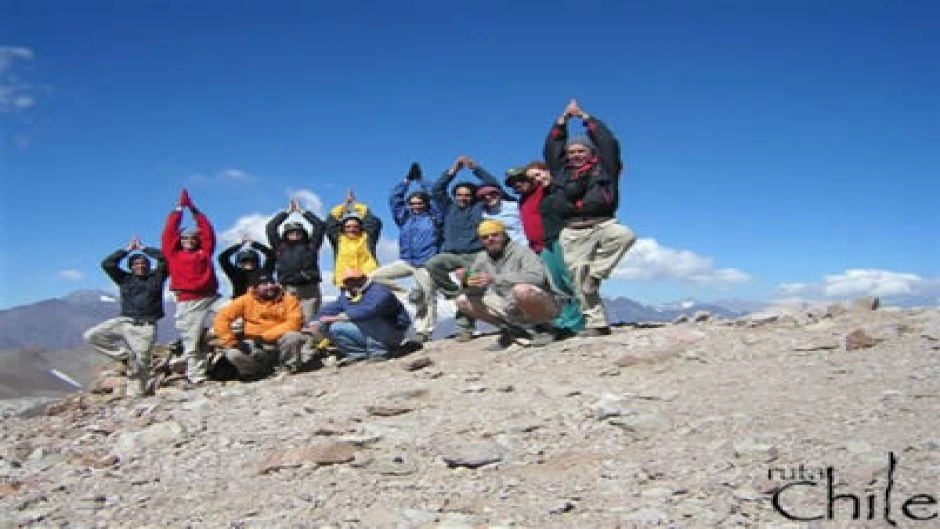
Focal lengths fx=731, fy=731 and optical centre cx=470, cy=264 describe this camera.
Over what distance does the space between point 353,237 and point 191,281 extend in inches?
90.3

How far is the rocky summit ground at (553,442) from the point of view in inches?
165

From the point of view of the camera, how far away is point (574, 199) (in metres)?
8.54

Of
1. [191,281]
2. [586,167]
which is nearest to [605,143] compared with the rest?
[586,167]

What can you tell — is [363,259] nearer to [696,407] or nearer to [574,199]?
[574,199]

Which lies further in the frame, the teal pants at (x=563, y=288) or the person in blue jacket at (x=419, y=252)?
the person in blue jacket at (x=419, y=252)

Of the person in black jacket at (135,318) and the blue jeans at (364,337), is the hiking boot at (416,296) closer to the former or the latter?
the blue jeans at (364,337)

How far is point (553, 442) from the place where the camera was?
549 centimetres

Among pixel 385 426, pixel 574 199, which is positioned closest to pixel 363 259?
pixel 574 199

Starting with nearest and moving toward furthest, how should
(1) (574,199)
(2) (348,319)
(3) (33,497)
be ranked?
1. (3) (33,497)
2. (1) (574,199)
3. (2) (348,319)

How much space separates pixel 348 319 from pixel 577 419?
4.41 m

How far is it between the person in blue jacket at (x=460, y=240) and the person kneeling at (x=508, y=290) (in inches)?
23.3

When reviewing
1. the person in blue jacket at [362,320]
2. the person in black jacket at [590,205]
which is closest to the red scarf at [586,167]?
the person in black jacket at [590,205]

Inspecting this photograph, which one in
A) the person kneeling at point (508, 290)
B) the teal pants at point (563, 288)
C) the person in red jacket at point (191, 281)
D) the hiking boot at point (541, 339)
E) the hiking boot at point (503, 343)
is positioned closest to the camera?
the person kneeling at point (508, 290)

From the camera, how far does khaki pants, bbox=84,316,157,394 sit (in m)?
10.1
